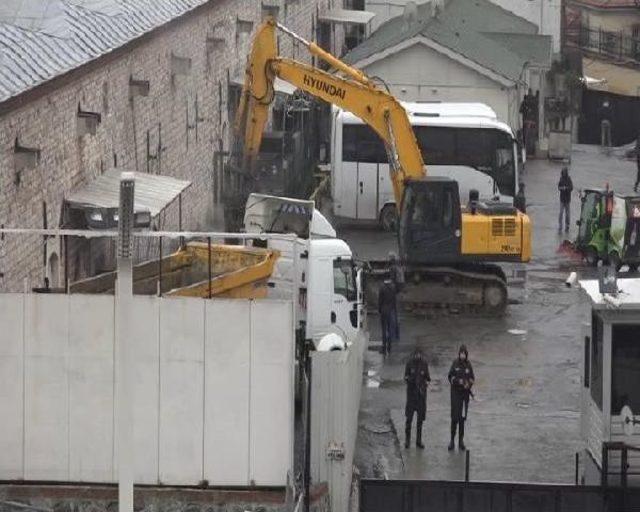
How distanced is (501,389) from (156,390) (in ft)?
31.1

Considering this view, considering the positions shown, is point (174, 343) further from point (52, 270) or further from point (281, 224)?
point (281, 224)

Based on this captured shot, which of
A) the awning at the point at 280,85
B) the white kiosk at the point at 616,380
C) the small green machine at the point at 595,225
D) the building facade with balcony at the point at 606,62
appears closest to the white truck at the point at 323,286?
the white kiosk at the point at 616,380

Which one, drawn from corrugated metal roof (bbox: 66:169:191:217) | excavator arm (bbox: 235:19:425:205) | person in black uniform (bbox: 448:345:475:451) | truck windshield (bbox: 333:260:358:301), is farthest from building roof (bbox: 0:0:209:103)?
person in black uniform (bbox: 448:345:475:451)

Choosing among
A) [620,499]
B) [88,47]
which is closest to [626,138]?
[88,47]

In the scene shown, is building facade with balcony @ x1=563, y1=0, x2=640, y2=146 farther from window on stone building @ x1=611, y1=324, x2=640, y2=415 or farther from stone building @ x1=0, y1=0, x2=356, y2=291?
window on stone building @ x1=611, y1=324, x2=640, y2=415

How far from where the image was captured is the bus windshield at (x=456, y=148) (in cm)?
4009

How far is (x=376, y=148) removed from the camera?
40.4 metres

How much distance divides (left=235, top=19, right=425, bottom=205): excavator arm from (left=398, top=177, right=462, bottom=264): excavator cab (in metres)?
0.86

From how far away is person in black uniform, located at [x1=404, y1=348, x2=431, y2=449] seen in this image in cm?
2453

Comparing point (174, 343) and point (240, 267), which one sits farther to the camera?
point (240, 267)

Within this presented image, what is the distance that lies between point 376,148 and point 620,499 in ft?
69.9

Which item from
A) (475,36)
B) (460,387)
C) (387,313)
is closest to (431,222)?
(387,313)

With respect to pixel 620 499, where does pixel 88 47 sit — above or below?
above

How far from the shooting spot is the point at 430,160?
132 feet
